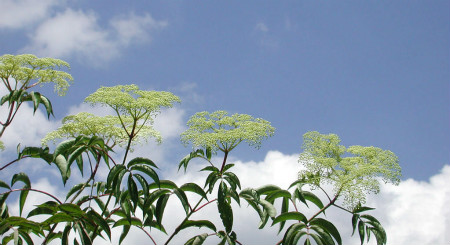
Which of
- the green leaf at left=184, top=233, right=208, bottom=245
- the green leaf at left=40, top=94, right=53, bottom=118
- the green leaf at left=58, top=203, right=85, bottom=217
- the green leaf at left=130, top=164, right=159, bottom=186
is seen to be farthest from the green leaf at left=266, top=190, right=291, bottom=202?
the green leaf at left=40, top=94, right=53, bottom=118

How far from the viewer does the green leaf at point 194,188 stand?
13.6 feet

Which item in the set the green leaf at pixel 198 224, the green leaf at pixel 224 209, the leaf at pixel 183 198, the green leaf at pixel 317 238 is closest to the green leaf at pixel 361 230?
the green leaf at pixel 317 238

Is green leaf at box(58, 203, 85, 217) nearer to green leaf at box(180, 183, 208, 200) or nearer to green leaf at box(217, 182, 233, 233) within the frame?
green leaf at box(180, 183, 208, 200)

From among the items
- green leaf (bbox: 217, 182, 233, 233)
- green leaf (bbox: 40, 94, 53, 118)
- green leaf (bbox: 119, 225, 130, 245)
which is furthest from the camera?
green leaf (bbox: 40, 94, 53, 118)

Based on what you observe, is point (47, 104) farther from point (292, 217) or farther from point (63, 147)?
point (292, 217)

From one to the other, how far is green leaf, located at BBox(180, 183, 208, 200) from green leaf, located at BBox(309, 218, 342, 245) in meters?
1.03

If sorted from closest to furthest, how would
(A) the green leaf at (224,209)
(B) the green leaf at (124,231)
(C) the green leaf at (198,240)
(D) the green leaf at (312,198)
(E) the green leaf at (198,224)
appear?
1. (A) the green leaf at (224,209)
2. (C) the green leaf at (198,240)
3. (E) the green leaf at (198,224)
4. (D) the green leaf at (312,198)
5. (B) the green leaf at (124,231)

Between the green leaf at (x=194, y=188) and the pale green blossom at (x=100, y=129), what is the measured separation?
3.51 ft

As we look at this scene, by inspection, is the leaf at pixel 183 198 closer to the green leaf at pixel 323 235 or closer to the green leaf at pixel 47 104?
the green leaf at pixel 323 235

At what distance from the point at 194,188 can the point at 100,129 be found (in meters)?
1.43

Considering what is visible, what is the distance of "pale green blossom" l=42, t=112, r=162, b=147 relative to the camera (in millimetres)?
5031

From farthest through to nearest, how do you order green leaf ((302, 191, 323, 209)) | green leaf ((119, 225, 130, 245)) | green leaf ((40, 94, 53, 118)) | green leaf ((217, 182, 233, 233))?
green leaf ((40, 94, 53, 118)) → green leaf ((119, 225, 130, 245)) → green leaf ((302, 191, 323, 209)) → green leaf ((217, 182, 233, 233))

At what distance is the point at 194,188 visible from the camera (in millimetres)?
4184

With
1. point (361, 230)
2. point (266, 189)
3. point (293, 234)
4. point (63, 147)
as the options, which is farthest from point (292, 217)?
point (63, 147)
